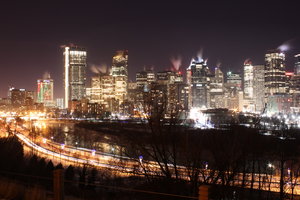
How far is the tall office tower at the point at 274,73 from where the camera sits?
17488 cm

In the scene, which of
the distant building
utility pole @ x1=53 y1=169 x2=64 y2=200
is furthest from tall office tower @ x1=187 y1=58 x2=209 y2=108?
utility pole @ x1=53 y1=169 x2=64 y2=200

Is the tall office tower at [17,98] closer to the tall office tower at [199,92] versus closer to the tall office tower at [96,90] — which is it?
the tall office tower at [96,90]

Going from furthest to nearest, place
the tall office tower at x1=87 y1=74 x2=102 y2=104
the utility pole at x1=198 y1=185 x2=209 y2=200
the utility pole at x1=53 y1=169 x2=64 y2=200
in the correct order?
the tall office tower at x1=87 y1=74 x2=102 y2=104 < the utility pole at x1=53 y1=169 x2=64 y2=200 < the utility pole at x1=198 y1=185 x2=209 y2=200

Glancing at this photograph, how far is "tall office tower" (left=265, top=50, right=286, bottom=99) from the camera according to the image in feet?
574

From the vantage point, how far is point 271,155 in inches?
1186

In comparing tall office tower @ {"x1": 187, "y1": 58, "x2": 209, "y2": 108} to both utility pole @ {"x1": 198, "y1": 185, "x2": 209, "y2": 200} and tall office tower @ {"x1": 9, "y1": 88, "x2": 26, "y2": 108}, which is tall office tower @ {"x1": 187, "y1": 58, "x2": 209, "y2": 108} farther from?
utility pole @ {"x1": 198, "y1": 185, "x2": 209, "y2": 200}

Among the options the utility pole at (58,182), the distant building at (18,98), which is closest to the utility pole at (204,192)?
the utility pole at (58,182)

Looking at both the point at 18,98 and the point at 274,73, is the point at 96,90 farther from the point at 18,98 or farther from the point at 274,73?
the point at 274,73

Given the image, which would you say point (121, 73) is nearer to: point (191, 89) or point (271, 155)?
point (191, 89)

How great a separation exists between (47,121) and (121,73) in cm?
10395

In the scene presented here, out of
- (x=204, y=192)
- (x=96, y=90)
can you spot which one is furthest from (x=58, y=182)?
(x=96, y=90)

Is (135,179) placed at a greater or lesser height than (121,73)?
lesser

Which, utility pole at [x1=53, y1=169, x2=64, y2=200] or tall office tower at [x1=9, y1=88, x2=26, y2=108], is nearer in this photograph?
utility pole at [x1=53, y1=169, x2=64, y2=200]

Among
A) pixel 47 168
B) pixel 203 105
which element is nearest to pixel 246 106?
pixel 203 105
